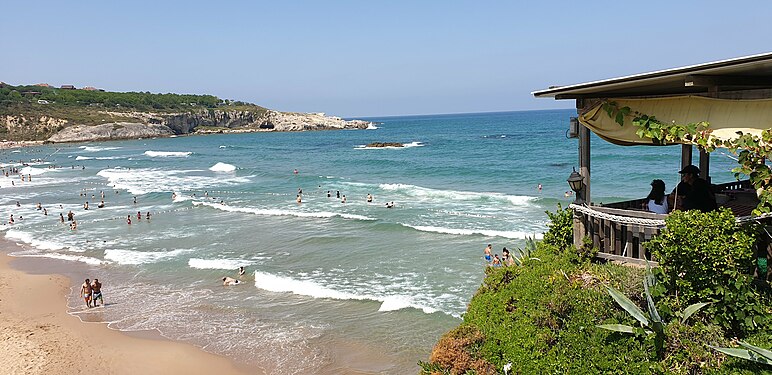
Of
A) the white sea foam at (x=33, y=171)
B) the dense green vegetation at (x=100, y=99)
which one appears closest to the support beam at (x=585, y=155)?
the white sea foam at (x=33, y=171)

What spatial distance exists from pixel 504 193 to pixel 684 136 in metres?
32.0

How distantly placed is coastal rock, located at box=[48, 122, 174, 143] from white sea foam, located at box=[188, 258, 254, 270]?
351 feet

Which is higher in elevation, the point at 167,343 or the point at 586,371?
the point at 586,371

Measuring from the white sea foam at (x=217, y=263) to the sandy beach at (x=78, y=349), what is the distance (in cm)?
473

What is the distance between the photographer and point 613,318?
685 cm

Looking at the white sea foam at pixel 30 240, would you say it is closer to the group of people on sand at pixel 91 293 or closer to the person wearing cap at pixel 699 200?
the group of people on sand at pixel 91 293

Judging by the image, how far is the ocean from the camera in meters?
15.1

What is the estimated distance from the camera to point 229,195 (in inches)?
1661

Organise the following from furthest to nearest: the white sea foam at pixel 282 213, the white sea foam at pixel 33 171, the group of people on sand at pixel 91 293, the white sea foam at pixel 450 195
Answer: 1. the white sea foam at pixel 33 171
2. the white sea foam at pixel 450 195
3. the white sea foam at pixel 282 213
4. the group of people on sand at pixel 91 293

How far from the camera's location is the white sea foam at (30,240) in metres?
27.0

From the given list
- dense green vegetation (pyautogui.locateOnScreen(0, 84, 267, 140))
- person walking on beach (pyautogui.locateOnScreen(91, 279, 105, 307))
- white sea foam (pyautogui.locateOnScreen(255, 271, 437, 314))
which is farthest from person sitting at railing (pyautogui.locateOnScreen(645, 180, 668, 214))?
dense green vegetation (pyautogui.locateOnScreen(0, 84, 267, 140))

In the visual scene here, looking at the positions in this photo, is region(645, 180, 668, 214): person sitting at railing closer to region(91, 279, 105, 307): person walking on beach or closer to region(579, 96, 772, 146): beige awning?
region(579, 96, 772, 146): beige awning

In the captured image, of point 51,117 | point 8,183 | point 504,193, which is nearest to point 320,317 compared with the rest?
point 504,193

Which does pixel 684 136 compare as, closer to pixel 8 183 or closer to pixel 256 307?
pixel 256 307
